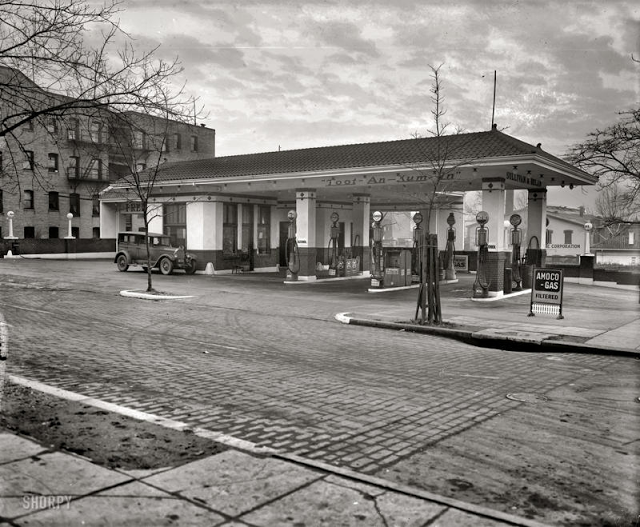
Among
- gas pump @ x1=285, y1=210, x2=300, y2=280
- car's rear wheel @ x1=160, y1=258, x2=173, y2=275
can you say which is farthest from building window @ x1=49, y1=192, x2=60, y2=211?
gas pump @ x1=285, y1=210, x2=300, y2=280

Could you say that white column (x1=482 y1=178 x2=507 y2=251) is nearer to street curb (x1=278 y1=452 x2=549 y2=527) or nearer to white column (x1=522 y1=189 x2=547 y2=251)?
white column (x1=522 y1=189 x2=547 y2=251)

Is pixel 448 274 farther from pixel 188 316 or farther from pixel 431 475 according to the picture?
pixel 431 475

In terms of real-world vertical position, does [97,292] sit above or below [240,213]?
below

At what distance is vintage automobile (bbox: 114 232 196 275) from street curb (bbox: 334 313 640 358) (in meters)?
15.8

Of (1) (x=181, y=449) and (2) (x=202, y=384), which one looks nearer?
(1) (x=181, y=449)

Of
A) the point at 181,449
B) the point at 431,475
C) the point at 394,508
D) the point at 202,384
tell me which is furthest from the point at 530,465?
the point at 202,384

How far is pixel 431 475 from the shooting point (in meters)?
4.70

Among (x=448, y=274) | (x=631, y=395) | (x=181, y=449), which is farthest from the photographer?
(x=448, y=274)

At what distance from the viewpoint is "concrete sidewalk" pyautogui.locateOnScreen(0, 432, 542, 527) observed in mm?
3834

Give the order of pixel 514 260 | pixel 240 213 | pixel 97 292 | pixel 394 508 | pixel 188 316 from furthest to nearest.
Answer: pixel 240 213 → pixel 514 260 → pixel 97 292 → pixel 188 316 → pixel 394 508

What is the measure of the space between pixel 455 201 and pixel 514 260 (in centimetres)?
1100

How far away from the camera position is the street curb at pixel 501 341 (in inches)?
424

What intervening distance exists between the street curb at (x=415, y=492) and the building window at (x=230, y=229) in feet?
82.9

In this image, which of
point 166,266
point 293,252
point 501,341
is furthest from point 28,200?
point 501,341
